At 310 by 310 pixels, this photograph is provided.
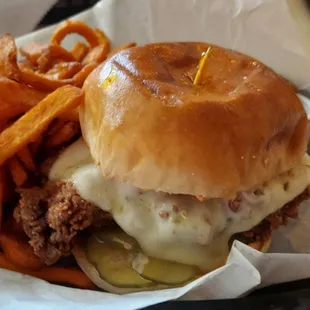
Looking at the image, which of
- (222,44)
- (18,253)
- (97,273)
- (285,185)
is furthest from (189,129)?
(222,44)

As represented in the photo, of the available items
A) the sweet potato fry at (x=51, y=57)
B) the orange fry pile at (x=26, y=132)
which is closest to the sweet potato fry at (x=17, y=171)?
the orange fry pile at (x=26, y=132)

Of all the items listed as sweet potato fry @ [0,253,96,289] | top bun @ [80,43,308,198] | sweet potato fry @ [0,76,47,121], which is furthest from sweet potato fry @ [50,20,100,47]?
sweet potato fry @ [0,253,96,289]

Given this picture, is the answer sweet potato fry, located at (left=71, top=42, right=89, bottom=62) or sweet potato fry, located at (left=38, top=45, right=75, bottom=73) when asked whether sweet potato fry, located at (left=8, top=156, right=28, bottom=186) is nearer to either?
sweet potato fry, located at (left=38, top=45, right=75, bottom=73)

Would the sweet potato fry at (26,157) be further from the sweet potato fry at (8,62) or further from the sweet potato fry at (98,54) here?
the sweet potato fry at (98,54)

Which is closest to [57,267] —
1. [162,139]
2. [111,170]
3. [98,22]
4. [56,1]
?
[111,170]

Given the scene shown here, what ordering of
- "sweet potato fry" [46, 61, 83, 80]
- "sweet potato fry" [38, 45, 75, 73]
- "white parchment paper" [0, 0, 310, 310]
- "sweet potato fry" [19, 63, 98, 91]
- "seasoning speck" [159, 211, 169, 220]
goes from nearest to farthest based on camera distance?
"white parchment paper" [0, 0, 310, 310] → "seasoning speck" [159, 211, 169, 220] → "sweet potato fry" [19, 63, 98, 91] → "sweet potato fry" [46, 61, 83, 80] → "sweet potato fry" [38, 45, 75, 73]

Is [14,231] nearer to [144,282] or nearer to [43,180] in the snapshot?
[43,180]
